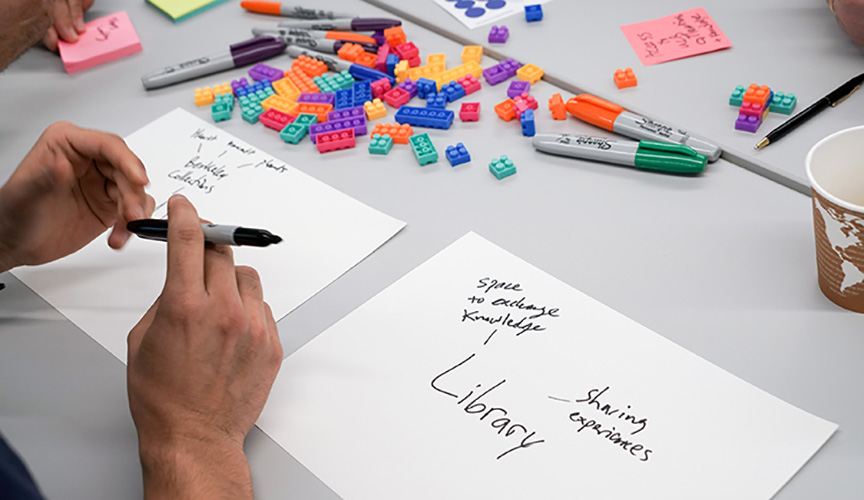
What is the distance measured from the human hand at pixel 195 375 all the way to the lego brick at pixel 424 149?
37 centimetres

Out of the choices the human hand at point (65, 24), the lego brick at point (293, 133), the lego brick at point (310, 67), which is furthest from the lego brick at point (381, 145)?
the human hand at point (65, 24)

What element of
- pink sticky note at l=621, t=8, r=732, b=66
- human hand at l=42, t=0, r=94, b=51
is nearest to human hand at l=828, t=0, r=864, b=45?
pink sticky note at l=621, t=8, r=732, b=66

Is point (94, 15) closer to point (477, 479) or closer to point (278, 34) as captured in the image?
point (278, 34)

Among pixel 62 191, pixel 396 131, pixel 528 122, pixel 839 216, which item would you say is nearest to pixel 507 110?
pixel 528 122

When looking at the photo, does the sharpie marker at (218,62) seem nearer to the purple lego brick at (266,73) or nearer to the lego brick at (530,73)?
the purple lego brick at (266,73)

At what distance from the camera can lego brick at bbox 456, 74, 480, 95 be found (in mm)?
1093

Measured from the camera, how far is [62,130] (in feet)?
2.78

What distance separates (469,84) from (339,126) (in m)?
0.22

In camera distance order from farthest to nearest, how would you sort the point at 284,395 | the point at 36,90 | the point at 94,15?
the point at 94,15, the point at 36,90, the point at 284,395

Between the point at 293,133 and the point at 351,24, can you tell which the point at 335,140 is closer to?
the point at 293,133

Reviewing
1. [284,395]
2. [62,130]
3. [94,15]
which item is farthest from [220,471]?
[94,15]

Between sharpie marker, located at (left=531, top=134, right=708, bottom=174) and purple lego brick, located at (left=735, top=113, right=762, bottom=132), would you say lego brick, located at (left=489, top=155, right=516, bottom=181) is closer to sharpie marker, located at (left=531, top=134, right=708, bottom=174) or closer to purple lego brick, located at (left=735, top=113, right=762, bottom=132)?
sharpie marker, located at (left=531, top=134, right=708, bottom=174)

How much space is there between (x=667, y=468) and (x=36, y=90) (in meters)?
1.18

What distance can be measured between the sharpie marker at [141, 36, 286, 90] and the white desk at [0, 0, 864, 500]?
0.51 ft
